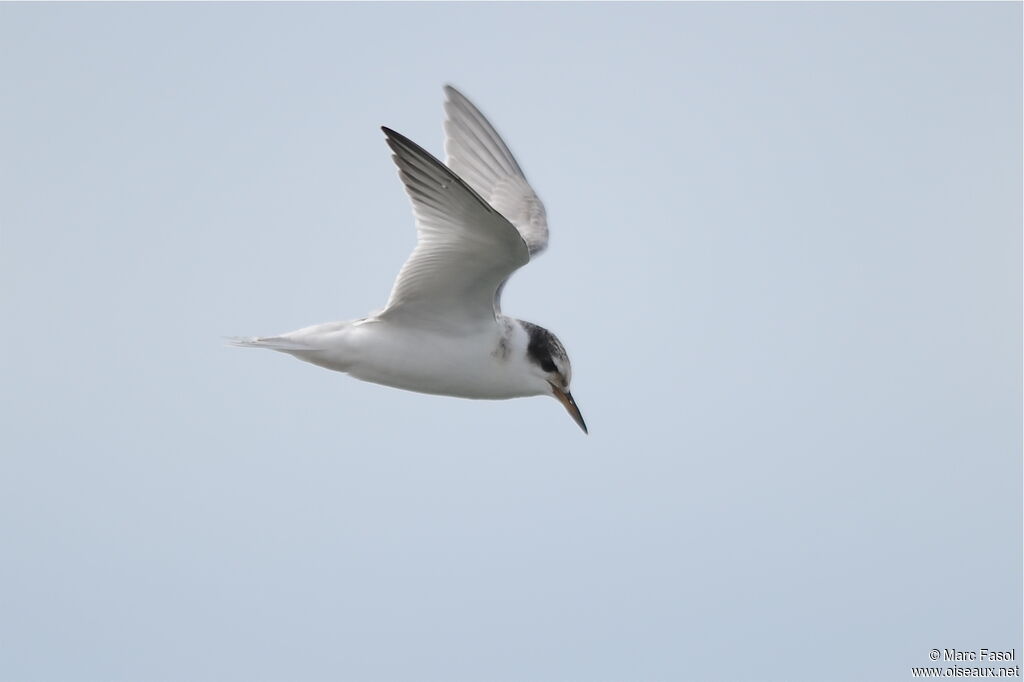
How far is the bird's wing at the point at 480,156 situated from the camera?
10227 mm

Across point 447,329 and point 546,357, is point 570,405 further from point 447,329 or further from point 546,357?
point 447,329

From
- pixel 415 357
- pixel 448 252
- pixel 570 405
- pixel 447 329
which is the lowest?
pixel 570 405

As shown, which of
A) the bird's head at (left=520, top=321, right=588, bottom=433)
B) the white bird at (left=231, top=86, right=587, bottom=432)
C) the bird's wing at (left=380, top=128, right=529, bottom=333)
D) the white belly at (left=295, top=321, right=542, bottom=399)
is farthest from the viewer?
the bird's head at (left=520, top=321, right=588, bottom=433)

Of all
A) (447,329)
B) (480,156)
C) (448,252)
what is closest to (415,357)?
(447,329)

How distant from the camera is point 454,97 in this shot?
10422mm

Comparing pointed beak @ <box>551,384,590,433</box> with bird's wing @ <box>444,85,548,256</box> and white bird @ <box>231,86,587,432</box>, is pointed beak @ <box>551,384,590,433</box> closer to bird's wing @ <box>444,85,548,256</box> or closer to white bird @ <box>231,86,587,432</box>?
white bird @ <box>231,86,587,432</box>

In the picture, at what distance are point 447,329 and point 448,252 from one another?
603 mm

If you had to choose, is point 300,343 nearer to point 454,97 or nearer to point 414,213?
point 414,213

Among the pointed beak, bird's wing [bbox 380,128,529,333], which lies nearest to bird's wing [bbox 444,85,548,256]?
the pointed beak

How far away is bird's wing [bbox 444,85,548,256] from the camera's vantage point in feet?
33.6

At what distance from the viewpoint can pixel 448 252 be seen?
7551 mm

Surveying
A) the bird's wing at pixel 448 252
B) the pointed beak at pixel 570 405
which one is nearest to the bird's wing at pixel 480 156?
the pointed beak at pixel 570 405

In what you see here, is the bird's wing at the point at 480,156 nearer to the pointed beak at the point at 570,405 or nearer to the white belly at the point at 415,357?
the pointed beak at the point at 570,405

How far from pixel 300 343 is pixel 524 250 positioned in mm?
1415
